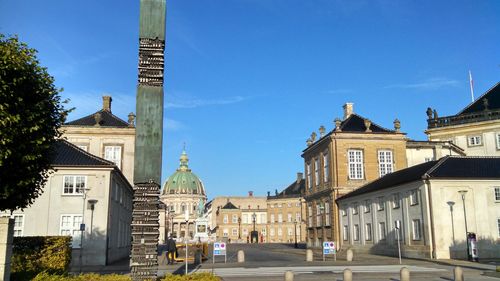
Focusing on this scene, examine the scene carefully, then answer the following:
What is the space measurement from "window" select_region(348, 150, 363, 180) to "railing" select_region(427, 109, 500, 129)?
12.8m

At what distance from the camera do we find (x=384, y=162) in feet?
203

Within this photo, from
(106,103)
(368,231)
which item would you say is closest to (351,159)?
(368,231)

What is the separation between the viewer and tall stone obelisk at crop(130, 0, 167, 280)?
13.9 metres

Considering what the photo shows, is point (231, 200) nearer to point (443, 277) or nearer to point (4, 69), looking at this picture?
point (443, 277)

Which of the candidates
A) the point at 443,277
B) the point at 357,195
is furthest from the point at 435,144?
the point at 443,277

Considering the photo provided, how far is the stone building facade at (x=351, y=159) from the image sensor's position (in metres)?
60.4

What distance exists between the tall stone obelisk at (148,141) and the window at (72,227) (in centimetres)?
2376

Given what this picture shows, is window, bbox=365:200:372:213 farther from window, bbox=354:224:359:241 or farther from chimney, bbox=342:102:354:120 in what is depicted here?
chimney, bbox=342:102:354:120

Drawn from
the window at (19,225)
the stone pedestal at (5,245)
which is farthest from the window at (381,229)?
the stone pedestal at (5,245)

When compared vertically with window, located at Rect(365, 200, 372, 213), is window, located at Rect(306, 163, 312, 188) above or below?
above

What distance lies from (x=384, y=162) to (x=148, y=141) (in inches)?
2047

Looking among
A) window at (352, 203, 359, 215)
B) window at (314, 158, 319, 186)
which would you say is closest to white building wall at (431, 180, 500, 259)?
window at (352, 203, 359, 215)

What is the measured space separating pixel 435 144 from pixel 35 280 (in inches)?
2242

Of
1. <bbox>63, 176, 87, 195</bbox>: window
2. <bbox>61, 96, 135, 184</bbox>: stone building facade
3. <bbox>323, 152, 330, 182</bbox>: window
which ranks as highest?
<bbox>61, 96, 135, 184</bbox>: stone building facade
